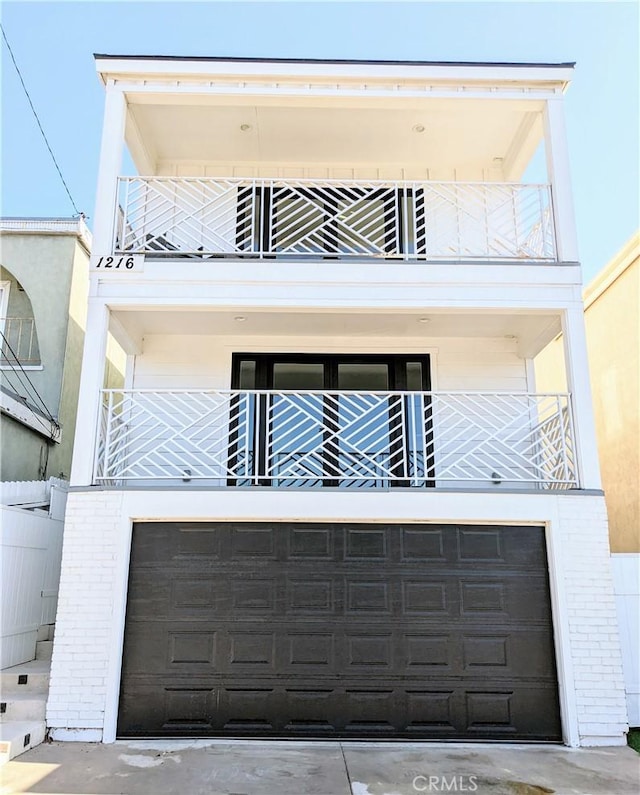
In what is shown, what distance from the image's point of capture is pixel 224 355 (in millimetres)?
8508

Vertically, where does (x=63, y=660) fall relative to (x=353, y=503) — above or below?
below

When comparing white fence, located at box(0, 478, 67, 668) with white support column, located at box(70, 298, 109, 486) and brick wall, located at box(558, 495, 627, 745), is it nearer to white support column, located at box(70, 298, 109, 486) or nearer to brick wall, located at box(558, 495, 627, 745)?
white support column, located at box(70, 298, 109, 486)

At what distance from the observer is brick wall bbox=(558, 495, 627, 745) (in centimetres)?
597

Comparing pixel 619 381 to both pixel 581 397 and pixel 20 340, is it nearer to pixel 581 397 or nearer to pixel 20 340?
pixel 581 397

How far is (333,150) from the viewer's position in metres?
9.08

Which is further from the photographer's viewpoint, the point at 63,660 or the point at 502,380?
the point at 502,380

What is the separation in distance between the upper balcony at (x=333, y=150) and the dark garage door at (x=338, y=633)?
130 inches

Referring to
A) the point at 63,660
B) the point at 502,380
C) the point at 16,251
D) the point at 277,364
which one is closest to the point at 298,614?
the point at 63,660

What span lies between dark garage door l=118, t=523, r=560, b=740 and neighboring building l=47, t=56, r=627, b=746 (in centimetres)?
2

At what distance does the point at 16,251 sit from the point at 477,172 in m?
8.18

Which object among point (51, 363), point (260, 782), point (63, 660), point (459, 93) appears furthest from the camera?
point (51, 363)

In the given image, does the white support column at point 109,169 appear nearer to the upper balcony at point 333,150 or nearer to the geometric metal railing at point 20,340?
the upper balcony at point 333,150

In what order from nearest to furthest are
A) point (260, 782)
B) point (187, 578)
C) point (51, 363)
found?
1. point (260, 782)
2. point (187, 578)
3. point (51, 363)

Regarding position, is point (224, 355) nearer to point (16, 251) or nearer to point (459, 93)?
point (459, 93)
